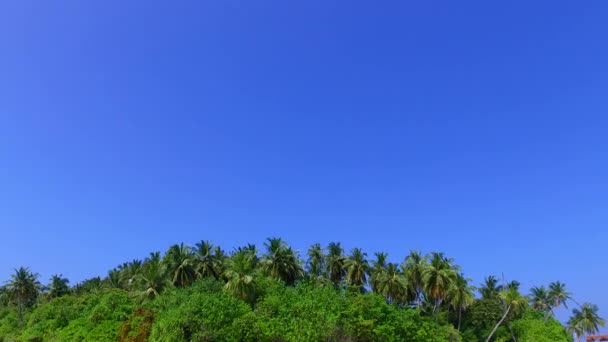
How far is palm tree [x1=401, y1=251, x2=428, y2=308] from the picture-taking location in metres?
68.4

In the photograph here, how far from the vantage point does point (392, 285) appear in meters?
68.2

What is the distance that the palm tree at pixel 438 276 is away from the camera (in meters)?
66.1

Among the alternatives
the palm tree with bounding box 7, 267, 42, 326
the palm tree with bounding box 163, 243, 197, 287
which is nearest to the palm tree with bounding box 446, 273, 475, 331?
the palm tree with bounding box 163, 243, 197, 287

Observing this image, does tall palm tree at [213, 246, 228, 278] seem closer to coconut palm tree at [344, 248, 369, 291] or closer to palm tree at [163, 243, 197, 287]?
palm tree at [163, 243, 197, 287]

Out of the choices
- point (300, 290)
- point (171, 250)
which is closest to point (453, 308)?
point (300, 290)

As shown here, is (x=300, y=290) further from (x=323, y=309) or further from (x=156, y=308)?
(x=156, y=308)

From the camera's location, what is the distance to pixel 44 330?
5800cm

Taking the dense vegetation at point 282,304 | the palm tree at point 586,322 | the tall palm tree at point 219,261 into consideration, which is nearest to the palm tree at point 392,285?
the dense vegetation at point 282,304

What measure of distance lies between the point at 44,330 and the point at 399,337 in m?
41.4

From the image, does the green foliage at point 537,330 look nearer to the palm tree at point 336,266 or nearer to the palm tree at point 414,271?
the palm tree at point 414,271

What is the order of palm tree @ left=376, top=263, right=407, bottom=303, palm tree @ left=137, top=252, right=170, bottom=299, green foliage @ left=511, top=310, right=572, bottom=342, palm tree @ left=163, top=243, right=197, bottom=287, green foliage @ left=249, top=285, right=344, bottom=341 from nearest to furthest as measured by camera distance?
green foliage @ left=249, top=285, right=344, bottom=341
palm tree @ left=137, top=252, right=170, bottom=299
palm tree @ left=163, top=243, right=197, bottom=287
green foliage @ left=511, top=310, right=572, bottom=342
palm tree @ left=376, top=263, right=407, bottom=303

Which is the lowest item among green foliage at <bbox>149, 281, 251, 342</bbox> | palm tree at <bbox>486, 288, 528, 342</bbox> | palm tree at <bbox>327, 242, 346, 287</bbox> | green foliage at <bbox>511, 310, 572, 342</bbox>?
green foliage at <bbox>149, 281, 251, 342</bbox>

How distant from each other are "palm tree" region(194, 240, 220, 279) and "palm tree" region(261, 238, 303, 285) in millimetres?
Answer: 6320

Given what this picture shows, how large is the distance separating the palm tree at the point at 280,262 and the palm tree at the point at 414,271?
16.0m
